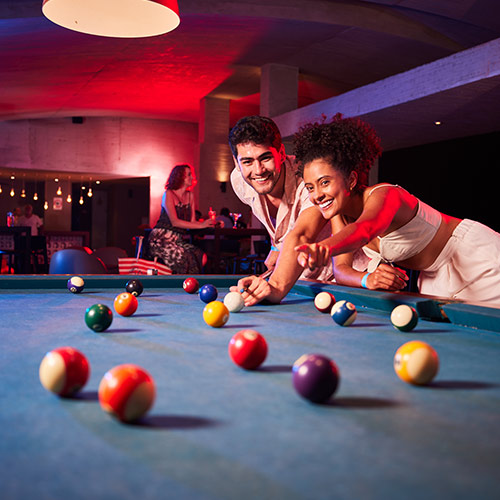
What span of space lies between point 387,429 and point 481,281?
185cm

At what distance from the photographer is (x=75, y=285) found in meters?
2.77

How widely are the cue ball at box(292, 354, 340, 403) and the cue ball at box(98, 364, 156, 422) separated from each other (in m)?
0.29

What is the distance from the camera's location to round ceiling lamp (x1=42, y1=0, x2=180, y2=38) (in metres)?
2.80

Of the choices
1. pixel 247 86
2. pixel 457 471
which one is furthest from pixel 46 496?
pixel 247 86

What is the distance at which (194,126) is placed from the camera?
1605 cm

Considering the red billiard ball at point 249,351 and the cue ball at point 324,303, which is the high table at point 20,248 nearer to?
the cue ball at point 324,303

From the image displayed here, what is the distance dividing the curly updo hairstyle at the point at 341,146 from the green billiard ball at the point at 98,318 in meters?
1.16

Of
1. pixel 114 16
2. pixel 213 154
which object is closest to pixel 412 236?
pixel 114 16

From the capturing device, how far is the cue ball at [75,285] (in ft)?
9.11

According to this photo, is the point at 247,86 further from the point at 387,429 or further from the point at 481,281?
the point at 387,429

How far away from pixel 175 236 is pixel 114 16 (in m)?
2.80

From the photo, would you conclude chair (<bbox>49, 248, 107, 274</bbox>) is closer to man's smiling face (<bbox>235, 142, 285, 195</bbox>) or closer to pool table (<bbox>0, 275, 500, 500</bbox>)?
man's smiling face (<bbox>235, 142, 285, 195</bbox>)

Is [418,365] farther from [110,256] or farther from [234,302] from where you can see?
[110,256]

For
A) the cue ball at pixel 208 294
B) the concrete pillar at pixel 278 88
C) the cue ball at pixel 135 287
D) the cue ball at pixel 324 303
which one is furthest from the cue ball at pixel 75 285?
the concrete pillar at pixel 278 88
